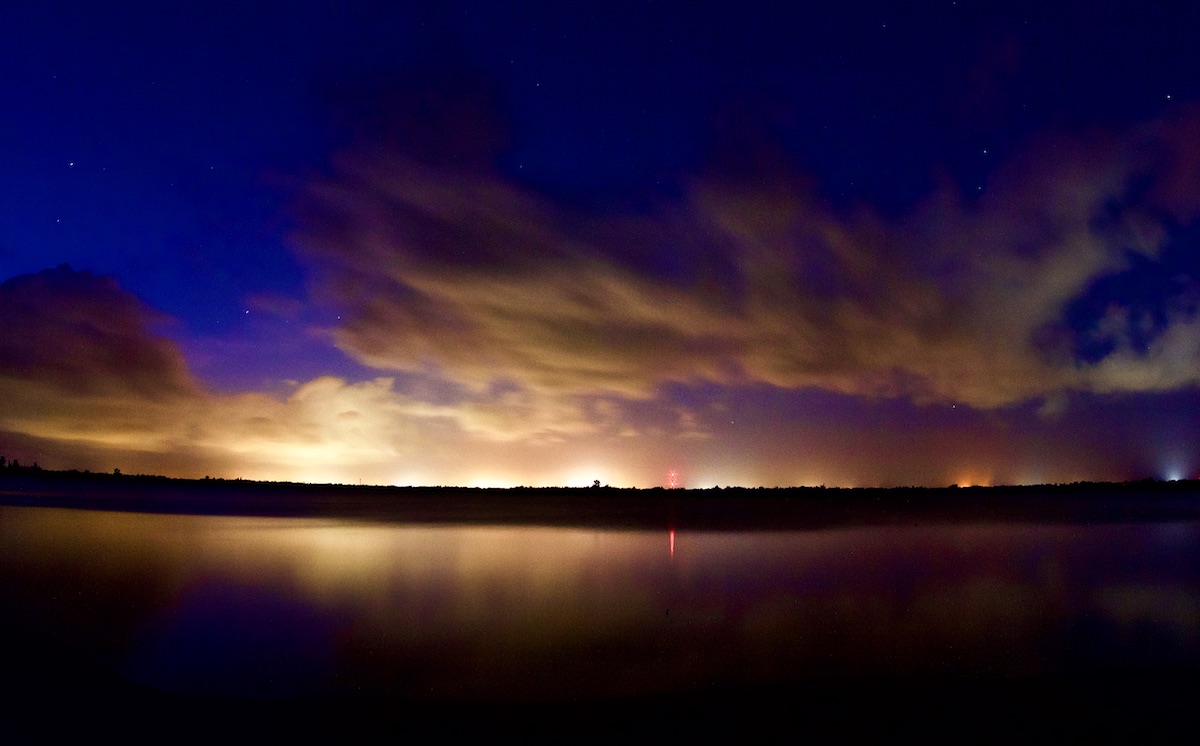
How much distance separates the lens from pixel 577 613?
11.9m

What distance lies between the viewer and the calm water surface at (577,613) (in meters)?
7.90

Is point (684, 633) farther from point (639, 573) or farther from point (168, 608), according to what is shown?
point (168, 608)

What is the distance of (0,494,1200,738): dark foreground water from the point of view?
760 centimetres

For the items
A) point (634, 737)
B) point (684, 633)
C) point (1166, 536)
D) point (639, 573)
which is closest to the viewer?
point (634, 737)

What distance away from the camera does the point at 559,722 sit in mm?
5777

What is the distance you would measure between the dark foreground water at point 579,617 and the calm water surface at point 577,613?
6 cm

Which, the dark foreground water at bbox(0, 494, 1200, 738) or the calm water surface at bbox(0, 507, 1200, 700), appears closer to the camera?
the dark foreground water at bbox(0, 494, 1200, 738)

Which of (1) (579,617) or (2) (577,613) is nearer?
(1) (579,617)

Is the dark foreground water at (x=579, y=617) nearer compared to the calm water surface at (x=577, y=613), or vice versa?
the dark foreground water at (x=579, y=617)

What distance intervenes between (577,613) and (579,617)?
40 centimetres

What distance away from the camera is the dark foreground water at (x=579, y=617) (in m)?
7.60

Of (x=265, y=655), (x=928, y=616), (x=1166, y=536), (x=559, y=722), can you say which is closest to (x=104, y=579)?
(x=265, y=655)

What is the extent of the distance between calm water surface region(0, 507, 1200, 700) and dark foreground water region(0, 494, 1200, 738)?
0.06m

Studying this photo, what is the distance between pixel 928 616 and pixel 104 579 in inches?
657
